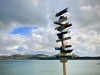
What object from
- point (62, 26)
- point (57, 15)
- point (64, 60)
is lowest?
point (64, 60)

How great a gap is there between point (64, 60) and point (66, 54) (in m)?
0.35

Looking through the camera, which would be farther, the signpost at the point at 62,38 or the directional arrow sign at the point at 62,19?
the directional arrow sign at the point at 62,19

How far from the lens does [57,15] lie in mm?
10312

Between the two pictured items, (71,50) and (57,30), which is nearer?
(71,50)

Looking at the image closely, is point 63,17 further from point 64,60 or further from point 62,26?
point 64,60

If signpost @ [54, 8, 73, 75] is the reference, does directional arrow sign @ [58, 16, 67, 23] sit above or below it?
above

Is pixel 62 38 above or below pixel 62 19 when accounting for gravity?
below

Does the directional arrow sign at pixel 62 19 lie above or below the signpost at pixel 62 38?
above

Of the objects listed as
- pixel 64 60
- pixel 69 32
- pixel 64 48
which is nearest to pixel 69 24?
pixel 69 32

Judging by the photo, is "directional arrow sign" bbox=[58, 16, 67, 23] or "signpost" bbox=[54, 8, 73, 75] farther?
"directional arrow sign" bbox=[58, 16, 67, 23]

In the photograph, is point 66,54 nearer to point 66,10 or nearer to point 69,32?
point 69,32

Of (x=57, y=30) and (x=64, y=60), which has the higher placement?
(x=57, y=30)

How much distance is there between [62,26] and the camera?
10.2 metres

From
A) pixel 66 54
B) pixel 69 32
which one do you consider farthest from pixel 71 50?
pixel 69 32
